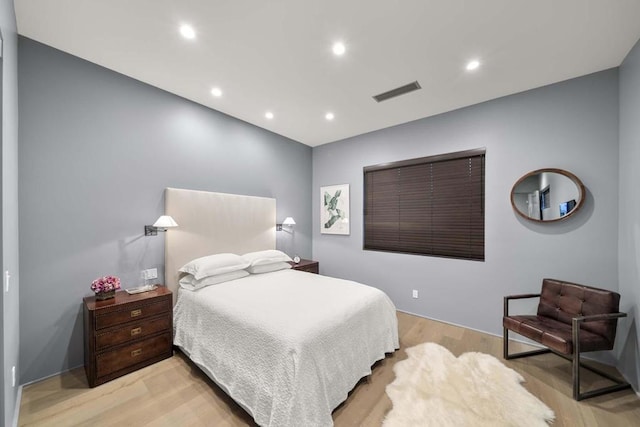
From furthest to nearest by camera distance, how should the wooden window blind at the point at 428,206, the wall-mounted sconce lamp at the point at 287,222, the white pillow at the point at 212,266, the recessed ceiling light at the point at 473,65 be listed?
the wall-mounted sconce lamp at the point at 287,222, the wooden window blind at the point at 428,206, the white pillow at the point at 212,266, the recessed ceiling light at the point at 473,65

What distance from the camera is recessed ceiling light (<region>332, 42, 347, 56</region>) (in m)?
2.04

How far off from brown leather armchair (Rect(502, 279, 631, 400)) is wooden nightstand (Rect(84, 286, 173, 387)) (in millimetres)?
3413

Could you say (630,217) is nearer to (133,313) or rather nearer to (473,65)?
(473,65)

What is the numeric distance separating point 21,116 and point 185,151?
1275 millimetres

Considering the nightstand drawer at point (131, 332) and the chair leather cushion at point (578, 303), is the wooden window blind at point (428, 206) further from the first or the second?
the nightstand drawer at point (131, 332)

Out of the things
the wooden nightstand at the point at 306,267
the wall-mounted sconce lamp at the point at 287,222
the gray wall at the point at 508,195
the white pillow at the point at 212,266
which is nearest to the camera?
the gray wall at the point at 508,195

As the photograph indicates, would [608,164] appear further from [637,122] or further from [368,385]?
[368,385]

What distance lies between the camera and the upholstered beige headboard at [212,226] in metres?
2.75

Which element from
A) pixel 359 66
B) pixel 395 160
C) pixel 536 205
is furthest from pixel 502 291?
pixel 359 66

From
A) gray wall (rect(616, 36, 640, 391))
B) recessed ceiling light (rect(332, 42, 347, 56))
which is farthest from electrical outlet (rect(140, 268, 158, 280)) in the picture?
gray wall (rect(616, 36, 640, 391))

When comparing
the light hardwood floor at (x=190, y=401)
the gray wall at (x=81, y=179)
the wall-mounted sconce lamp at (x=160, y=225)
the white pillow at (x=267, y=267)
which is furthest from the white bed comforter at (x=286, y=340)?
the gray wall at (x=81, y=179)

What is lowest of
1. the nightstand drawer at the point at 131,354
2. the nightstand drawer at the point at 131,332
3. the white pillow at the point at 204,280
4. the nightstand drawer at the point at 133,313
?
the nightstand drawer at the point at 131,354

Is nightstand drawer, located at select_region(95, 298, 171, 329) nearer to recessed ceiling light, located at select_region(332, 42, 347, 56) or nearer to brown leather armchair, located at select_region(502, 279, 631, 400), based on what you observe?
recessed ceiling light, located at select_region(332, 42, 347, 56)

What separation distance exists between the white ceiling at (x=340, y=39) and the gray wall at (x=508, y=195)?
0.28 meters
